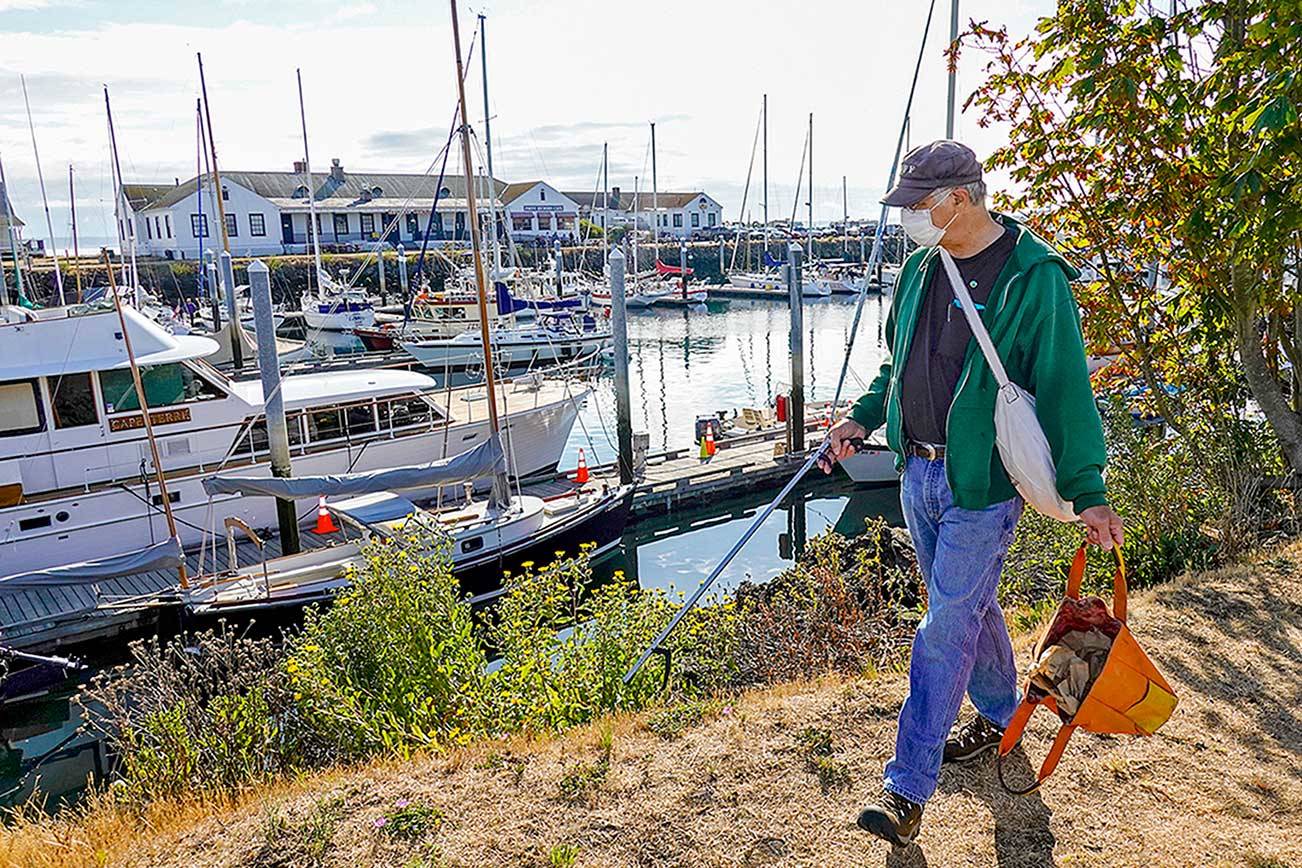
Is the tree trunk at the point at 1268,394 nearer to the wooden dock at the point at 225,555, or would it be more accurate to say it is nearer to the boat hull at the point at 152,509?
the boat hull at the point at 152,509

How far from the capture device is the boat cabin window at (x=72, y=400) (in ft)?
40.9

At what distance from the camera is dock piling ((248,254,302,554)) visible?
13156mm

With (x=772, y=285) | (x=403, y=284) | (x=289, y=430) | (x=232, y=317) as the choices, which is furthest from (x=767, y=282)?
(x=289, y=430)

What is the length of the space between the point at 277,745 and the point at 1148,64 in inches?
270

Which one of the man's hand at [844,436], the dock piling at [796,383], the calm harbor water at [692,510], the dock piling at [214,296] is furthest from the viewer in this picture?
the dock piling at [214,296]

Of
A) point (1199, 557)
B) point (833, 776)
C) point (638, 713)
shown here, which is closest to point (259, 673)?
point (638, 713)

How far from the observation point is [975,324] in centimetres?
294

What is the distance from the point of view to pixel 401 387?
589 inches

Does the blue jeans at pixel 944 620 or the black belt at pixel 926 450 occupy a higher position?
the black belt at pixel 926 450

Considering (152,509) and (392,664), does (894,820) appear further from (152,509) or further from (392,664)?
(152,509)

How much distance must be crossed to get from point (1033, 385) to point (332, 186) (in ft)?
230

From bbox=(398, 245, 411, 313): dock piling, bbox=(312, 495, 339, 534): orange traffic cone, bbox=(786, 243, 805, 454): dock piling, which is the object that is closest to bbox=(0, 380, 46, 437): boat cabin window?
bbox=(312, 495, 339, 534): orange traffic cone

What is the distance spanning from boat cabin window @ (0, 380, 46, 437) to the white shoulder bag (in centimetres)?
1279

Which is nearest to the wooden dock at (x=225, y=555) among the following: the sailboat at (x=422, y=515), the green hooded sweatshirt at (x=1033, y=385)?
the sailboat at (x=422, y=515)
